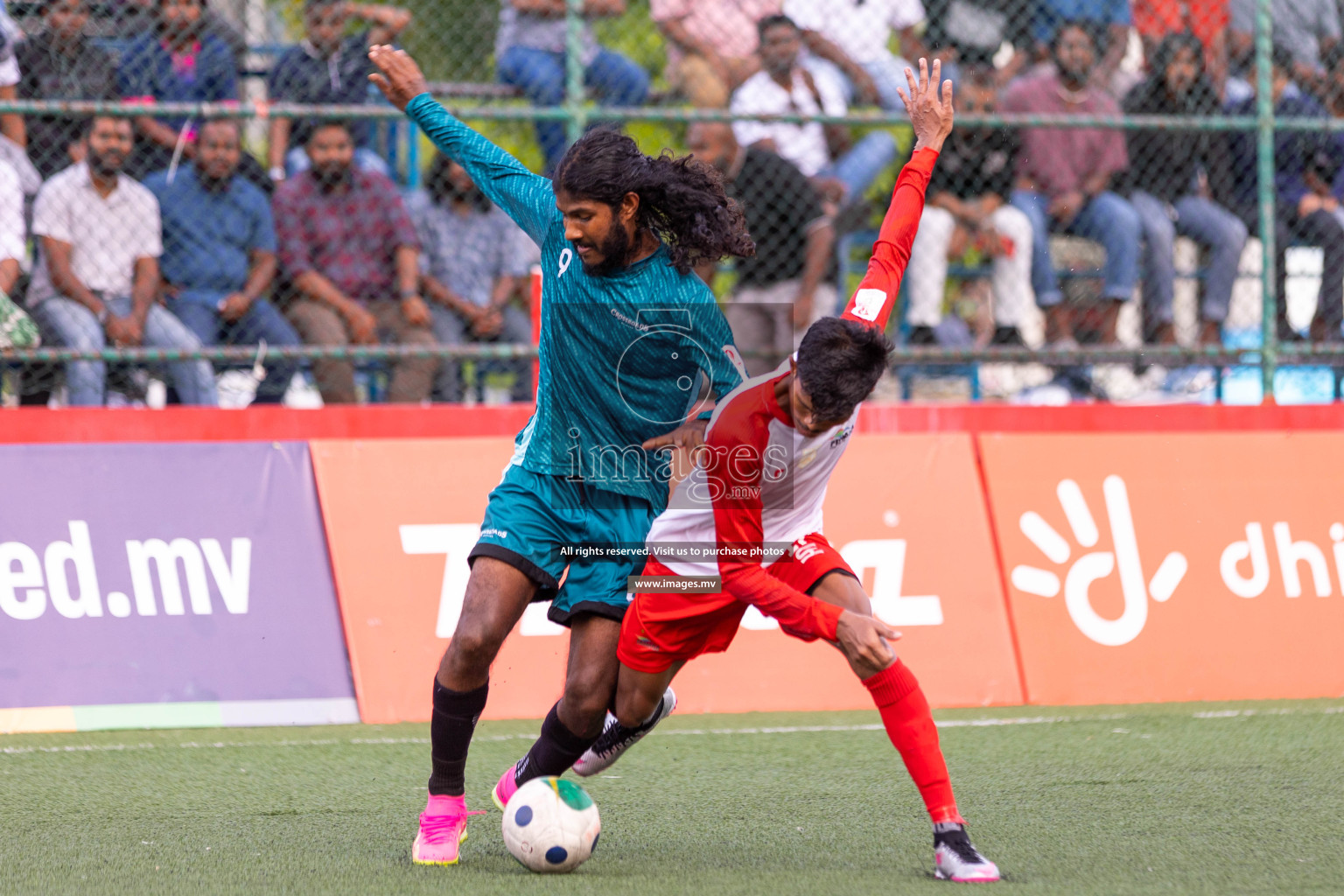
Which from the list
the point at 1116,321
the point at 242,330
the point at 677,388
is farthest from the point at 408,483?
the point at 1116,321

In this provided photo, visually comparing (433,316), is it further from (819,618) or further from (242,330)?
(819,618)

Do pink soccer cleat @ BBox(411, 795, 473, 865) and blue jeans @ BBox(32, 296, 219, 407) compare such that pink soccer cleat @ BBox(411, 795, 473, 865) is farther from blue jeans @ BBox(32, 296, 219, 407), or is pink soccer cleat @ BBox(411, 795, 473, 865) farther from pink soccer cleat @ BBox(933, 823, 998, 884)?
blue jeans @ BBox(32, 296, 219, 407)

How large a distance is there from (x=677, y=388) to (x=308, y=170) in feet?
14.2

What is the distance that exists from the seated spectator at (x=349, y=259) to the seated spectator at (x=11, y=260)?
127 centimetres

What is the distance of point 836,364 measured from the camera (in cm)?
371

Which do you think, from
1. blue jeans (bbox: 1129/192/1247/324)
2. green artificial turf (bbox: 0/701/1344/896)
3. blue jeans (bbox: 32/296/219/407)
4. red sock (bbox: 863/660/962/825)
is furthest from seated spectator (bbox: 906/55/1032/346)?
red sock (bbox: 863/660/962/825)

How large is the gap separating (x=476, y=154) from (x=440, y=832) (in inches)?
81.3

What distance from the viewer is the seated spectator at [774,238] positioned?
8250mm

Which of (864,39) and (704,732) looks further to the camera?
(864,39)

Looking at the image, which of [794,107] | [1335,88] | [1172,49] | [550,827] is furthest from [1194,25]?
[550,827]

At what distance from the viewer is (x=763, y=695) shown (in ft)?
21.9

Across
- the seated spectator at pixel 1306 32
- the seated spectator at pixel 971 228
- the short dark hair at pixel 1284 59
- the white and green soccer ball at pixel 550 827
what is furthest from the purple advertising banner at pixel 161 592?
the short dark hair at pixel 1284 59

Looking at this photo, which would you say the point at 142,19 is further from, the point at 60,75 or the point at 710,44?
the point at 710,44

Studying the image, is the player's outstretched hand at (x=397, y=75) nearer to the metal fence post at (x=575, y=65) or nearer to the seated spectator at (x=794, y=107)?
the metal fence post at (x=575, y=65)
